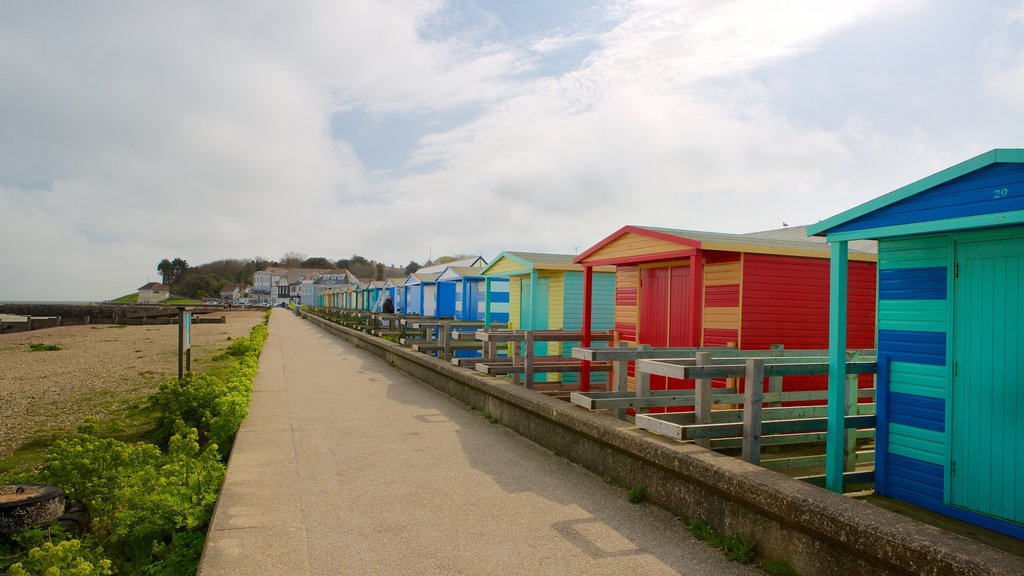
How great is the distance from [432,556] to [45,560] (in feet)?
7.26

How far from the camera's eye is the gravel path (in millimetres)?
9828

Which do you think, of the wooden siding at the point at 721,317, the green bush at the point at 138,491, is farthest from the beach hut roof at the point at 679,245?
the green bush at the point at 138,491

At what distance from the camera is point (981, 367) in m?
4.77

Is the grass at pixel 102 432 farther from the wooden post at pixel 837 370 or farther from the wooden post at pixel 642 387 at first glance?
the wooden post at pixel 837 370

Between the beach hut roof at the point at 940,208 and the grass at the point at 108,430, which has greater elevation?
the beach hut roof at the point at 940,208

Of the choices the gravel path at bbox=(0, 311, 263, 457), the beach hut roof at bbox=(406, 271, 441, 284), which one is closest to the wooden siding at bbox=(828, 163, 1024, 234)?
the gravel path at bbox=(0, 311, 263, 457)

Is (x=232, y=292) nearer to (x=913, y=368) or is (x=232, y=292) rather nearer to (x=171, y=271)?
(x=171, y=271)

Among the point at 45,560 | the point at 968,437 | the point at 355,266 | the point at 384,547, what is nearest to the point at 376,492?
the point at 384,547

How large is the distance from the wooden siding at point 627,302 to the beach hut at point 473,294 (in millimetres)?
5354

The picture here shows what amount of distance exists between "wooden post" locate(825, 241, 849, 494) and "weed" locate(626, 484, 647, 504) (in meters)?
1.46

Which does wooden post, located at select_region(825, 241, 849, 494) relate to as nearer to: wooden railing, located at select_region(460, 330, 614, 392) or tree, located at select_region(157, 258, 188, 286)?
wooden railing, located at select_region(460, 330, 614, 392)

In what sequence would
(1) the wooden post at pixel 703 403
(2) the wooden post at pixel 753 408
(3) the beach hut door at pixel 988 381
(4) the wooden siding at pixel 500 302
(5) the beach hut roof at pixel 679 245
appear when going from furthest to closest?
(4) the wooden siding at pixel 500 302
(5) the beach hut roof at pixel 679 245
(1) the wooden post at pixel 703 403
(2) the wooden post at pixel 753 408
(3) the beach hut door at pixel 988 381

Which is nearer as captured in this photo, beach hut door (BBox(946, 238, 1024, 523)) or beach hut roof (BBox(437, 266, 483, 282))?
beach hut door (BBox(946, 238, 1024, 523))

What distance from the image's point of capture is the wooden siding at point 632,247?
28.4 ft
